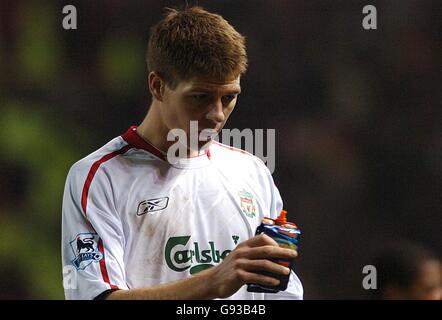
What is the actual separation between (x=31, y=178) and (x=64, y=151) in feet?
0.74

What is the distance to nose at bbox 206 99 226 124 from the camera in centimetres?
258

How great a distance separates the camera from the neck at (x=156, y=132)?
2.71m

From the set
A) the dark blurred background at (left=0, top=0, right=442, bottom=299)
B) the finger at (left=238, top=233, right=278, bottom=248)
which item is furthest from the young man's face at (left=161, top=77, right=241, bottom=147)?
the dark blurred background at (left=0, top=0, right=442, bottom=299)

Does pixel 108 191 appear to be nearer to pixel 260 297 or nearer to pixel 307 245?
pixel 260 297

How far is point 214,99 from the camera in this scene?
2582 millimetres

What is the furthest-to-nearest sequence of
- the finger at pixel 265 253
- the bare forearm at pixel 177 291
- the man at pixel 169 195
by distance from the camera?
1. the man at pixel 169 195
2. the bare forearm at pixel 177 291
3. the finger at pixel 265 253

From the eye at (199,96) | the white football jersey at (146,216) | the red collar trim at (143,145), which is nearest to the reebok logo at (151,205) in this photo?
the white football jersey at (146,216)

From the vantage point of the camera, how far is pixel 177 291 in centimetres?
251

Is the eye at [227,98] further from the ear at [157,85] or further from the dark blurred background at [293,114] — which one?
the dark blurred background at [293,114]

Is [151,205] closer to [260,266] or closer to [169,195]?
[169,195]

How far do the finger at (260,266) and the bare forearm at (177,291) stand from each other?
0.17 m

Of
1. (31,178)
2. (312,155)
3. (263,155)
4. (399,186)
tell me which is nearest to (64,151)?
(31,178)

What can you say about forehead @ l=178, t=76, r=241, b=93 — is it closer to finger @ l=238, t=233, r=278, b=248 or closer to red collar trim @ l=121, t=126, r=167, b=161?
red collar trim @ l=121, t=126, r=167, b=161

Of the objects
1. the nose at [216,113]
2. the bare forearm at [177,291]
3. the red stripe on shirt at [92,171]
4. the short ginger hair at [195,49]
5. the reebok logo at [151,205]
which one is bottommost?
the bare forearm at [177,291]
